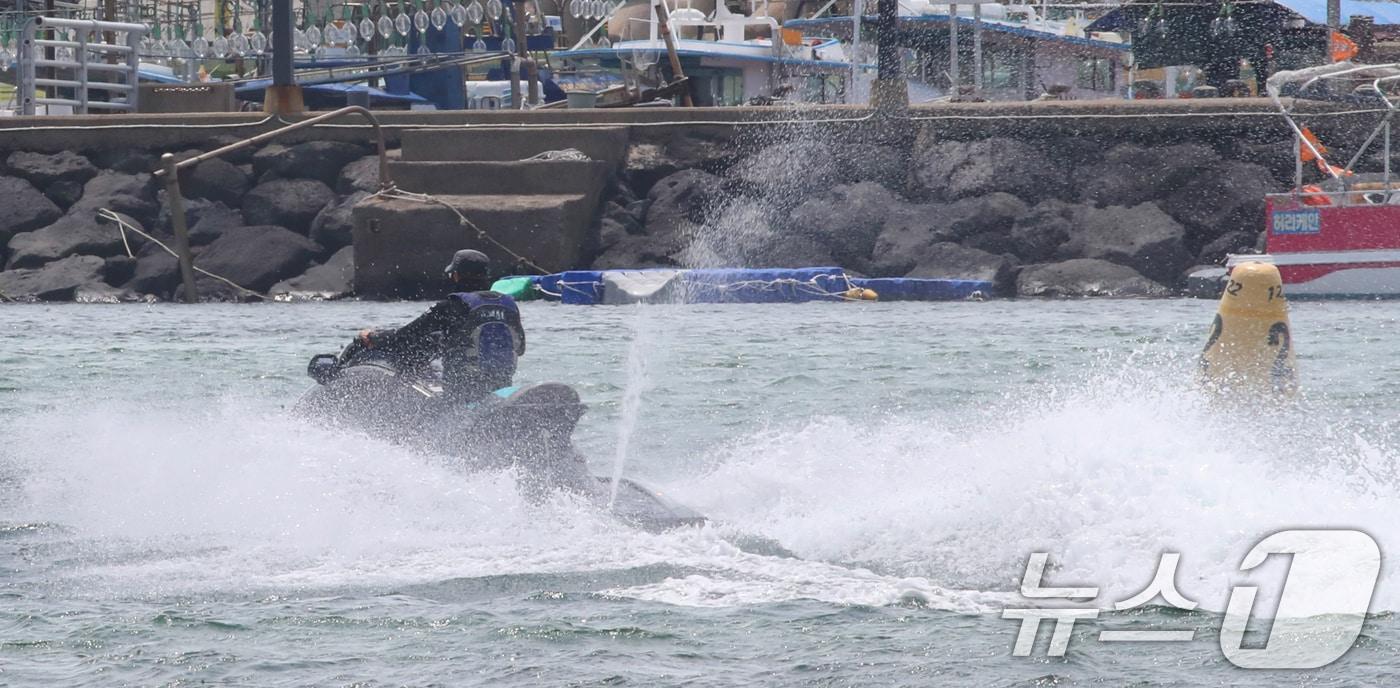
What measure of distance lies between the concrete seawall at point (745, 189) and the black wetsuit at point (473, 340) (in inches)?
515

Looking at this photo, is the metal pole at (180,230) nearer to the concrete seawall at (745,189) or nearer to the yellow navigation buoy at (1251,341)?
the concrete seawall at (745,189)

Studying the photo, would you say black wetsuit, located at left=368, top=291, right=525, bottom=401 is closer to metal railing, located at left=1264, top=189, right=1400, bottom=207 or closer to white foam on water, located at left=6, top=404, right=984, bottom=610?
white foam on water, located at left=6, top=404, right=984, bottom=610

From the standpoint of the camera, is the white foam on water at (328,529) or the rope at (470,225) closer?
the white foam on water at (328,529)

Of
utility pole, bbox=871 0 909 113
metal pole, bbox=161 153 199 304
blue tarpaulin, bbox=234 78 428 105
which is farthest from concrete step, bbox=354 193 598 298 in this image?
blue tarpaulin, bbox=234 78 428 105

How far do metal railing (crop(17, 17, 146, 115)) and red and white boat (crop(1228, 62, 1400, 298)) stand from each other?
54.2ft

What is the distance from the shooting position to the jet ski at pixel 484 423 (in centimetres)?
858

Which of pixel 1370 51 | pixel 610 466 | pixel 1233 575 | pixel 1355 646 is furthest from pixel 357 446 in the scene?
pixel 1370 51

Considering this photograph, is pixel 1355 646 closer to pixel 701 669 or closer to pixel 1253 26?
pixel 701 669

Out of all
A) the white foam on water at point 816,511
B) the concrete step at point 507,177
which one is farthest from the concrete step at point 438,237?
the white foam on water at point 816,511

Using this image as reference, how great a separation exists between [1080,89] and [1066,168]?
9.12 metres

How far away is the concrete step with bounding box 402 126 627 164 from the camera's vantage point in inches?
971

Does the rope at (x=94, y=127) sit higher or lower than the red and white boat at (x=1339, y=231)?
higher

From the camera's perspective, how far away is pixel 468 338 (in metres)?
9.78

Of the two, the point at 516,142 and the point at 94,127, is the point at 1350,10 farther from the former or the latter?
the point at 94,127
